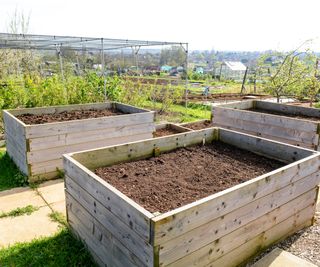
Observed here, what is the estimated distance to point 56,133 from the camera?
418 cm

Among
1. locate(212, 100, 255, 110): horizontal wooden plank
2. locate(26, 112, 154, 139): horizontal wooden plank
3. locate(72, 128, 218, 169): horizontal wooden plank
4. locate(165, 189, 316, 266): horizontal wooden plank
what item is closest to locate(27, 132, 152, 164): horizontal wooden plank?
locate(26, 112, 154, 139): horizontal wooden plank

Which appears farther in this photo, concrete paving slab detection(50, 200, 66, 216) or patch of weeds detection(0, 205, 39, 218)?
concrete paving slab detection(50, 200, 66, 216)

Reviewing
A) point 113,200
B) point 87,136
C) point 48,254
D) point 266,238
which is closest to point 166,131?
point 87,136

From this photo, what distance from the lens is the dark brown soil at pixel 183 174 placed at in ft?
7.98

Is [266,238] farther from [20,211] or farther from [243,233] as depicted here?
[20,211]

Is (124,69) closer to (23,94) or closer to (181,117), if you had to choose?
(181,117)

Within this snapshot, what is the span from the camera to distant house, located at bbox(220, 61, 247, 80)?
2948 cm

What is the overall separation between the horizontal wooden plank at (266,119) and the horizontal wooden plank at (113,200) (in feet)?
11.0

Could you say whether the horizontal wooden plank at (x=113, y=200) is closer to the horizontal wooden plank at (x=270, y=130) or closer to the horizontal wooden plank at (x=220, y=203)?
the horizontal wooden plank at (x=220, y=203)

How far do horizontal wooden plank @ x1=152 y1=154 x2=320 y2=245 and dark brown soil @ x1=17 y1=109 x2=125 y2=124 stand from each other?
3.38 metres

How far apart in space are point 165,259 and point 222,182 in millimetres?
1094

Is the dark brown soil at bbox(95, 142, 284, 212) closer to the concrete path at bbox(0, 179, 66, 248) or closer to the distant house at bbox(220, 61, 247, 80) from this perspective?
the concrete path at bbox(0, 179, 66, 248)

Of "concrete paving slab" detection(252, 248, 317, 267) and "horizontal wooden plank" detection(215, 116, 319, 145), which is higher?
"horizontal wooden plank" detection(215, 116, 319, 145)

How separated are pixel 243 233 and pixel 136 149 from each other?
1423 millimetres
